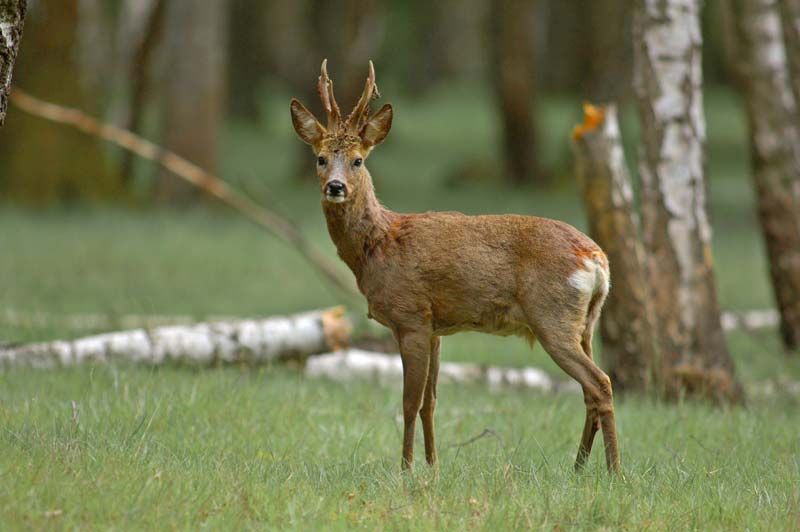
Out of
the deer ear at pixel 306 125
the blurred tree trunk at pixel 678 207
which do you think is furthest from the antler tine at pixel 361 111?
the blurred tree trunk at pixel 678 207

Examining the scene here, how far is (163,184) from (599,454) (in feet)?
46.0

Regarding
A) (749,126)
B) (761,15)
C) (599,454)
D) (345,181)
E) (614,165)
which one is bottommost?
(599,454)

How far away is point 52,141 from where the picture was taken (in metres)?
18.4

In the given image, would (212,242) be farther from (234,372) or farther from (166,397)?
(166,397)

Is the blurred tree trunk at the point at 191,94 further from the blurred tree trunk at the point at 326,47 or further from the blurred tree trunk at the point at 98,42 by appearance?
the blurred tree trunk at the point at 98,42

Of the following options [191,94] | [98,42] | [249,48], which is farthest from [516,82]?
[98,42]

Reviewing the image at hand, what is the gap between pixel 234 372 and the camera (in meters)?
8.45

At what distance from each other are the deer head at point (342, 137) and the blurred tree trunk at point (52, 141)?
42.9 ft

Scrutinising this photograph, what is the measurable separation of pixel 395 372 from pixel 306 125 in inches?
137

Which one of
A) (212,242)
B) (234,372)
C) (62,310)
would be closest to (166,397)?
(234,372)

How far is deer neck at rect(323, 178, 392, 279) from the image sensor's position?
6.25 meters

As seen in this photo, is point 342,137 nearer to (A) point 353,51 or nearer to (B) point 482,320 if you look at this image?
(B) point 482,320

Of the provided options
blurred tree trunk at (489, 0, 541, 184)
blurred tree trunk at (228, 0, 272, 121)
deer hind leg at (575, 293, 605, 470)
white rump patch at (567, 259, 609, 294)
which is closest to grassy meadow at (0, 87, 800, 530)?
deer hind leg at (575, 293, 605, 470)

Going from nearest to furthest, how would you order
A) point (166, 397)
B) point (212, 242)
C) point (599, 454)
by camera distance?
point (599, 454) < point (166, 397) < point (212, 242)
